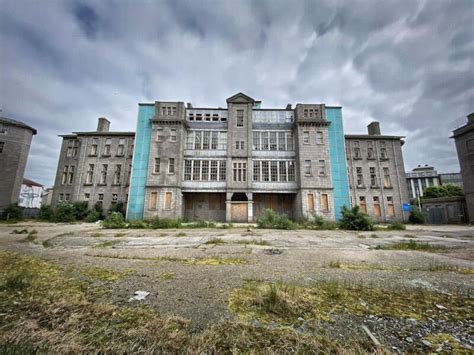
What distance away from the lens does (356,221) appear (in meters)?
14.9

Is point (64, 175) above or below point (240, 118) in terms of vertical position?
below

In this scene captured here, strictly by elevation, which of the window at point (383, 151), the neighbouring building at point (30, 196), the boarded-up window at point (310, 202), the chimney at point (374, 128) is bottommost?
the boarded-up window at point (310, 202)

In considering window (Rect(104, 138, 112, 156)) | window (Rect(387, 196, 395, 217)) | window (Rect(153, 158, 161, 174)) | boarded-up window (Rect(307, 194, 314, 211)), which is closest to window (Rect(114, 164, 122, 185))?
window (Rect(104, 138, 112, 156))

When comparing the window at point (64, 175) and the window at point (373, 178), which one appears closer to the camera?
the window at point (373, 178)

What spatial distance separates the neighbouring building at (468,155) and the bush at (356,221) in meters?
20.8

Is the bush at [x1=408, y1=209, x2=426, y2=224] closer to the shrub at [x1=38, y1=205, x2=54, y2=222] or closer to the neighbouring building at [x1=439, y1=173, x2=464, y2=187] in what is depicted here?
the shrub at [x1=38, y1=205, x2=54, y2=222]

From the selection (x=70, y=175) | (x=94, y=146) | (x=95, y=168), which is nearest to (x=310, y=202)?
(x=95, y=168)

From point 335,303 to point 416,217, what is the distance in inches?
1233

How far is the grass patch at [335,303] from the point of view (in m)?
2.25

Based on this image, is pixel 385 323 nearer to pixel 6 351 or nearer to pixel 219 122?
pixel 6 351

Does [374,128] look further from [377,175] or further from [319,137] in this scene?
[319,137]

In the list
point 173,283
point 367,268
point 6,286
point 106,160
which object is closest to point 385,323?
point 367,268

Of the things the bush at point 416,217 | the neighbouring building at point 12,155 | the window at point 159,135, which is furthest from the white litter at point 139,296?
the neighbouring building at point 12,155

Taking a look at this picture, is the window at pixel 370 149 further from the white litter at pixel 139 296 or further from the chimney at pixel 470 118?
the white litter at pixel 139 296
